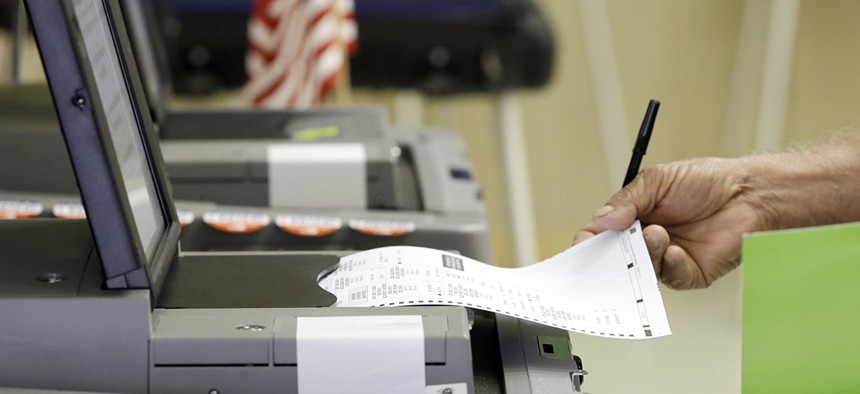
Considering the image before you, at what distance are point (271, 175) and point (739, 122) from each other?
210 cm

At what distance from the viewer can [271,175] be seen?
1.29 m

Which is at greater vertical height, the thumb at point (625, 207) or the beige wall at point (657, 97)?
the beige wall at point (657, 97)

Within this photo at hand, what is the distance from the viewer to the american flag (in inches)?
84.9

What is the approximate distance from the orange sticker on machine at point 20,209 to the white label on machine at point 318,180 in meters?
A: 0.28

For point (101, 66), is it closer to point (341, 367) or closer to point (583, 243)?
point (341, 367)

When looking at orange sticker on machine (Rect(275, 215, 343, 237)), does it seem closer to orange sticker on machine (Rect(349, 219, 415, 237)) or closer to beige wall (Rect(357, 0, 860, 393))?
orange sticker on machine (Rect(349, 219, 415, 237))

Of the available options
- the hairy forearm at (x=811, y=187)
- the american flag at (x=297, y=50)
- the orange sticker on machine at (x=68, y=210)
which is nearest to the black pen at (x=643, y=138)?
the hairy forearm at (x=811, y=187)

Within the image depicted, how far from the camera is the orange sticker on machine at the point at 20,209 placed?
106 centimetres

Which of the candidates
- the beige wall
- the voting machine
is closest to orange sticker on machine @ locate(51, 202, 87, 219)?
the voting machine

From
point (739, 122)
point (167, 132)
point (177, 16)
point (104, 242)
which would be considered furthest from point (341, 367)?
point (739, 122)

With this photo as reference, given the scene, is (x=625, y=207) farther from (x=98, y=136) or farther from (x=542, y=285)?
(x=98, y=136)

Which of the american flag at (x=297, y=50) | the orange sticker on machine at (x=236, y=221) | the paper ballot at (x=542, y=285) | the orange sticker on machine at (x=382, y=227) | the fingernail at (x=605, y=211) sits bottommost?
the paper ballot at (x=542, y=285)

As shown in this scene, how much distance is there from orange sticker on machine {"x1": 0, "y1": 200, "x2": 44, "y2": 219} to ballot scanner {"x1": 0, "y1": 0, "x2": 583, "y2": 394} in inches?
14.1

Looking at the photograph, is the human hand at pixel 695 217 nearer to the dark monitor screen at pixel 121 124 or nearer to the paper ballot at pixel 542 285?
the paper ballot at pixel 542 285
